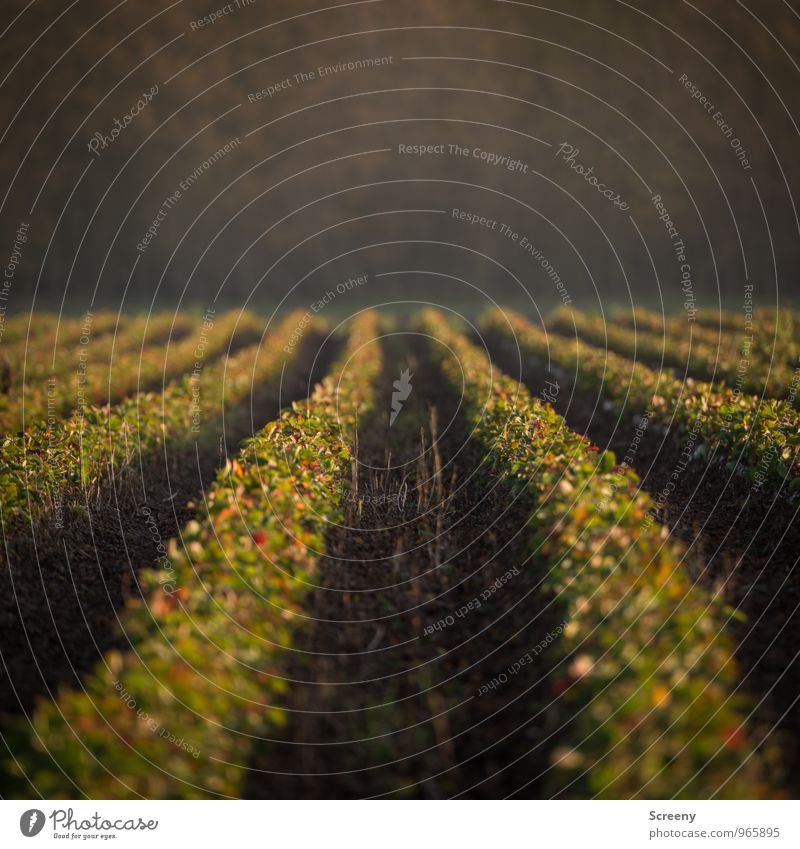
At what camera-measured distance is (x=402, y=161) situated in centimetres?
8831

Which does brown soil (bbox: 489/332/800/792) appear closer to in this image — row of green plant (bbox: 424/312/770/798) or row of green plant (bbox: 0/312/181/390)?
row of green plant (bbox: 424/312/770/798)

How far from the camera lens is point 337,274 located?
302 ft

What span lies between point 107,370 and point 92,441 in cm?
1261

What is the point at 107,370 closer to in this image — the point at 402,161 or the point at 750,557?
the point at 750,557

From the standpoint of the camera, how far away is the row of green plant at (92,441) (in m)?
10.1

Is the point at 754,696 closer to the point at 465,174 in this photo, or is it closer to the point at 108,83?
the point at 108,83

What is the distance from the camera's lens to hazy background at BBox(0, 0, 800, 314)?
54.2 meters

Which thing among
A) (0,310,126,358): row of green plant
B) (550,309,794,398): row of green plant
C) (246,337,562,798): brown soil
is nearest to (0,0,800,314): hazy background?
(0,310,126,358): row of green plant

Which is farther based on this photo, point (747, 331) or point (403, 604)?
point (747, 331)

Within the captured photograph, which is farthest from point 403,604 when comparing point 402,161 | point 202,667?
point 402,161

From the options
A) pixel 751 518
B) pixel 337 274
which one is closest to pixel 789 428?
pixel 751 518

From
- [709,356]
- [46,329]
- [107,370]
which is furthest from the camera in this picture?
[46,329]

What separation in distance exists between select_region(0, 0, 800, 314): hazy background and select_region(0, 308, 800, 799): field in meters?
44.1
